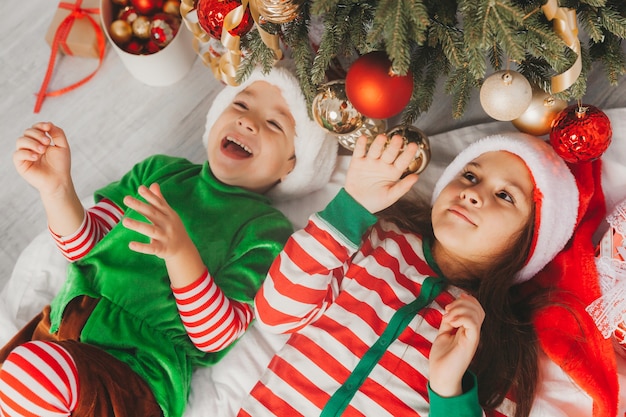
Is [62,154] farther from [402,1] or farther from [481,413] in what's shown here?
[481,413]

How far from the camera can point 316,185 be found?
4.54 ft

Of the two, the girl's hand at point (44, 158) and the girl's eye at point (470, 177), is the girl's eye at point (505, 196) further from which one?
the girl's hand at point (44, 158)

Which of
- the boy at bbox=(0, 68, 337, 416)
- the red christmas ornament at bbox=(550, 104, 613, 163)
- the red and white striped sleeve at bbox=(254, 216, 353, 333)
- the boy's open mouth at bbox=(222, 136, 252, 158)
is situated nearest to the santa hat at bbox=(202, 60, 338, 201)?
the boy at bbox=(0, 68, 337, 416)

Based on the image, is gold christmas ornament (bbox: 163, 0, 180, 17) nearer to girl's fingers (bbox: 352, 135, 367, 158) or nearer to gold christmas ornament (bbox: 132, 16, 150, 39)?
gold christmas ornament (bbox: 132, 16, 150, 39)

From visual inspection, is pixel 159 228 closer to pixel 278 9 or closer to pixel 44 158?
pixel 44 158

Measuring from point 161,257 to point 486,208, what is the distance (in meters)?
0.59

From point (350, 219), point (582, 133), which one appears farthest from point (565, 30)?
point (350, 219)

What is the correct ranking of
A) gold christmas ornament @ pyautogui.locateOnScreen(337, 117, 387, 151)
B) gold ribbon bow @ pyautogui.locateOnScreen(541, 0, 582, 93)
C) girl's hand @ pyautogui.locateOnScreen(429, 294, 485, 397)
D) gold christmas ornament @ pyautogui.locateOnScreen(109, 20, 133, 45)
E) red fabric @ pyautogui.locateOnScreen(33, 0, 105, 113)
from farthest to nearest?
red fabric @ pyautogui.locateOnScreen(33, 0, 105, 113), gold christmas ornament @ pyautogui.locateOnScreen(109, 20, 133, 45), gold christmas ornament @ pyautogui.locateOnScreen(337, 117, 387, 151), girl's hand @ pyautogui.locateOnScreen(429, 294, 485, 397), gold ribbon bow @ pyautogui.locateOnScreen(541, 0, 582, 93)

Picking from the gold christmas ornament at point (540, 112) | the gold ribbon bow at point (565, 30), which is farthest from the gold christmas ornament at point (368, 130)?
the gold ribbon bow at point (565, 30)

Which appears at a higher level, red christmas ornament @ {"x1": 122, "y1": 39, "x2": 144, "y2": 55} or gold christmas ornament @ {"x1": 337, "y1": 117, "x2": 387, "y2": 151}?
gold christmas ornament @ {"x1": 337, "y1": 117, "x2": 387, "y2": 151}

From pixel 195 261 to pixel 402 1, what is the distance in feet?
1.93

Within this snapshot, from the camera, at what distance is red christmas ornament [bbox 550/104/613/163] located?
102 centimetres

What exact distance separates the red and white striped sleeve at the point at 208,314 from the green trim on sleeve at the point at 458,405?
0.41 meters

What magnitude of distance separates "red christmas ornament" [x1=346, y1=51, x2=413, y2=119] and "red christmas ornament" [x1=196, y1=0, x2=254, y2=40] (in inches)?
9.1
